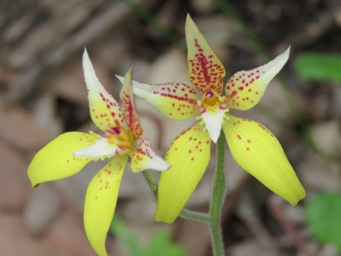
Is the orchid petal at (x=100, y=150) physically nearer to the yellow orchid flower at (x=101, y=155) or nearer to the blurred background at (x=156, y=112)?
the yellow orchid flower at (x=101, y=155)

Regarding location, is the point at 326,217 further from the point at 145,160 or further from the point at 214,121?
the point at 145,160

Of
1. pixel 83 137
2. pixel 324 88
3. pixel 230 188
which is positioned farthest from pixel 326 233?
pixel 83 137

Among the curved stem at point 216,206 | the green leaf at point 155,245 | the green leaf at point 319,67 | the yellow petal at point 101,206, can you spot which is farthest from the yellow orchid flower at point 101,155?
the green leaf at point 319,67

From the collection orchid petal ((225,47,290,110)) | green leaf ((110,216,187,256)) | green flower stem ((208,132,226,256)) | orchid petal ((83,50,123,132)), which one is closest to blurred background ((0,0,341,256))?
green leaf ((110,216,187,256))

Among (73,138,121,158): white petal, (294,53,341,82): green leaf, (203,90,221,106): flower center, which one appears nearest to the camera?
(73,138,121,158): white petal

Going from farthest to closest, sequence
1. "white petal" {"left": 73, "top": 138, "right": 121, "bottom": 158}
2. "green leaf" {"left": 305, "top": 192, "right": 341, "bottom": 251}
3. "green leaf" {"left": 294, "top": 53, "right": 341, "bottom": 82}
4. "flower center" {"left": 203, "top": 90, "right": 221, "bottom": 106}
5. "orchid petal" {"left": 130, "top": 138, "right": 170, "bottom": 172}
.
Answer: "green leaf" {"left": 294, "top": 53, "right": 341, "bottom": 82} < "green leaf" {"left": 305, "top": 192, "right": 341, "bottom": 251} < "flower center" {"left": 203, "top": 90, "right": 221, "bottom": 106} < "white petal" {"left": 73, "top": 138, "right": 121, "bottom": 158} < "orchid petal" {"left": 130, "top": 138, "right": 170, "bottom": 172}

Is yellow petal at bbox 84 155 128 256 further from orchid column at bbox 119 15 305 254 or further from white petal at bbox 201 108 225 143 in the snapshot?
white petal at bbox 201 108 225 143

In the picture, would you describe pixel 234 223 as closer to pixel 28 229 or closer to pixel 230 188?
pixel 230 188
